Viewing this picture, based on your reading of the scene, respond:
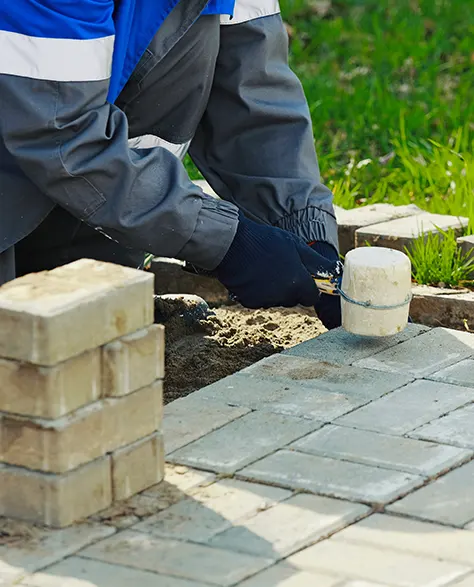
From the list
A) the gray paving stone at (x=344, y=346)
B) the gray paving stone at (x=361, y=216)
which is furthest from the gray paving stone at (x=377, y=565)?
the gray paving stone at (x=361, y=216)

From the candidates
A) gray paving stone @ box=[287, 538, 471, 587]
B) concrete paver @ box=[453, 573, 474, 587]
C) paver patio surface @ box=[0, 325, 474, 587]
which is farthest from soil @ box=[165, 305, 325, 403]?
concrete paver @ box=[453, 573, 474, 587]

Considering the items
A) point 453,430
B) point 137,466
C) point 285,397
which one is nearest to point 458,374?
point 453,430

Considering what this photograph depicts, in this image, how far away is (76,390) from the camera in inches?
103

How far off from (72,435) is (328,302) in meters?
1.49

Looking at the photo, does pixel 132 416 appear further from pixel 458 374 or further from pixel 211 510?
pixel 458 374

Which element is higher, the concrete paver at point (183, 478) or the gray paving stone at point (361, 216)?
the gray paving stone at point (361, 216)

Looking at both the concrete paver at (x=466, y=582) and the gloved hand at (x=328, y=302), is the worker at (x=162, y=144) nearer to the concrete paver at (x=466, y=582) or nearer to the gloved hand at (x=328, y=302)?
the gloved hand at (x=328, y=302)

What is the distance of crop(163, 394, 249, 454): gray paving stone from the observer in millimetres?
3098

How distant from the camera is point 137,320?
273 cm

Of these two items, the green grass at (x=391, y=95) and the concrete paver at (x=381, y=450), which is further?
the green grass at (x=391, y=95)

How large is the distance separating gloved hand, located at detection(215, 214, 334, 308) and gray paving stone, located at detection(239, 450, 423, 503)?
747mm

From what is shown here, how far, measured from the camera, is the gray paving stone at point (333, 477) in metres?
2.80

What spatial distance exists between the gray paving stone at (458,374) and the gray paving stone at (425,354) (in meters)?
0.02

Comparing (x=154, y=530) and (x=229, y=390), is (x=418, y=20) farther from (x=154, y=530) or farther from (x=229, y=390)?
(x=154, y=530)
